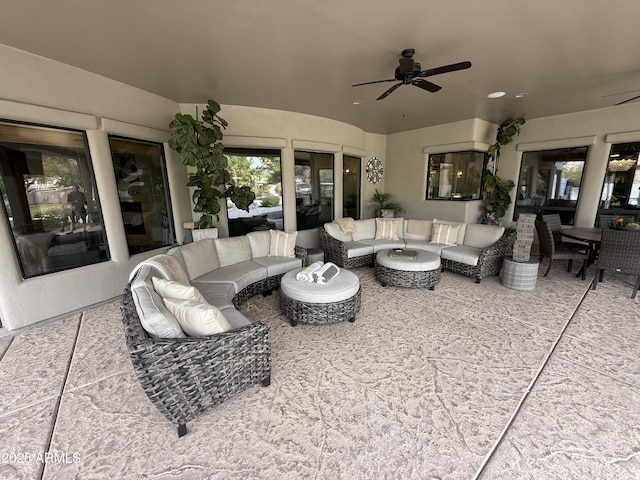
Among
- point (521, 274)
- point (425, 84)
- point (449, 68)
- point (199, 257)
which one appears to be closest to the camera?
point (449, 68)

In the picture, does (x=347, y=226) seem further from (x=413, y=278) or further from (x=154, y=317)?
(x=154, y=317)

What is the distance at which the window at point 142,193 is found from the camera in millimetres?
3777

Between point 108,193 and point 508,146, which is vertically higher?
point 508,146

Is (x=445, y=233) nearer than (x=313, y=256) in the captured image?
No

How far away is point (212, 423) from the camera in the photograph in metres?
1.83

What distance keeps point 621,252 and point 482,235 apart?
1610mm

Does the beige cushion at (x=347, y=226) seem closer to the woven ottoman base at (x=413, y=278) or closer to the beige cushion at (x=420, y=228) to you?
the beige cushion at (x=420, y=228)

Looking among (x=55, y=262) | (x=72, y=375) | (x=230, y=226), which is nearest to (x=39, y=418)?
(x=72, y=375)

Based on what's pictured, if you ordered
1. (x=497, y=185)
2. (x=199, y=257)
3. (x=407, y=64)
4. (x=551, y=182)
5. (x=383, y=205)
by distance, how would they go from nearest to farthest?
(x=407, y=64) → (x=199, y=257) → (x=551, y=182) → (x=497, y=185) → (x=383, y=205)

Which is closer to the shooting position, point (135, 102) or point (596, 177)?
point (135, 102)

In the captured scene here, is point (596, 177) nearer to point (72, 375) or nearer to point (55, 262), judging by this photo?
point (72, 375)

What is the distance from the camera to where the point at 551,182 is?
19.8ft

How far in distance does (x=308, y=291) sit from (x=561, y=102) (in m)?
5.65

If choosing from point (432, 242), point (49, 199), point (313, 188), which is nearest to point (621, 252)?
point (432, 242)
